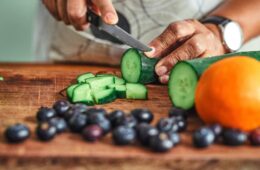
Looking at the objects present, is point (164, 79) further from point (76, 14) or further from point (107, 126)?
point (107, 126)

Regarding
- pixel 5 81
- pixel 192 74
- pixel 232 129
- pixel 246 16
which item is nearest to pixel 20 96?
pixel 5 81

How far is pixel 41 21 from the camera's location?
2271 millimetres

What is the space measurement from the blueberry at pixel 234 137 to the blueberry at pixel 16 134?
1.29 ft

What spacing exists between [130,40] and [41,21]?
78 centimetres

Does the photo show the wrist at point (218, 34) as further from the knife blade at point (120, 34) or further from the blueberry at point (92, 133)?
the blueberry at point (92, 133)

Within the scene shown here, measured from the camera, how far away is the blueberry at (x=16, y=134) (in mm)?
1118

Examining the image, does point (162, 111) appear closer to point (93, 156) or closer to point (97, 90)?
point (97, 90)

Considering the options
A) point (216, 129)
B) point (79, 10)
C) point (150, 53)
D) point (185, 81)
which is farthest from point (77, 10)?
point (216, 129)

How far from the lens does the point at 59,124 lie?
3.87 ft

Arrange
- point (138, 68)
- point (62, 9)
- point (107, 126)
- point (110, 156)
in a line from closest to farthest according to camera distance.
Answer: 1. point (110, 156)
2. point (107, 126)
3. point (138, 68)
4. point (62, 9)

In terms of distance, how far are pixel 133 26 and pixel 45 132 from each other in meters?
0.96

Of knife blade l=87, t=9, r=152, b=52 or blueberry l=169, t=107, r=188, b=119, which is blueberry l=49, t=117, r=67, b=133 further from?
knife blade l=87, t=9, r=152, b=52

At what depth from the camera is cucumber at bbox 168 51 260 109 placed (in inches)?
53.0

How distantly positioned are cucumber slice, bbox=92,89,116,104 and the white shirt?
591 mm
